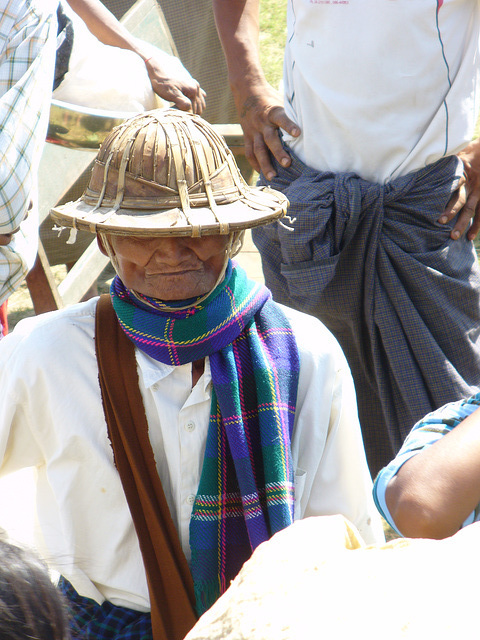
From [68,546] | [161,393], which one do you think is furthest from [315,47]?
[68,546]

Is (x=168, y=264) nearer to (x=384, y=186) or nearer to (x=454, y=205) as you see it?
(x=384, y=186)

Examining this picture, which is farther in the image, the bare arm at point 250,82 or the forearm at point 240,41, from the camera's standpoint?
the forearm at point 240,41

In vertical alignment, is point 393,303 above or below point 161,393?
below

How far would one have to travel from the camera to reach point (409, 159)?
246 centimetres

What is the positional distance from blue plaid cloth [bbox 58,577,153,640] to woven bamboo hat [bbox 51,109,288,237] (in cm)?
95

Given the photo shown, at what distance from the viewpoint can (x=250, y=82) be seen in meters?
2.86

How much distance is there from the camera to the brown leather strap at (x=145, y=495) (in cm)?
176

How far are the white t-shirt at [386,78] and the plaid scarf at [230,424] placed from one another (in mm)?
907

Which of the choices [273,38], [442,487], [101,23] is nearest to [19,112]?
[101,23]

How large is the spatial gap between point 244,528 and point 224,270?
678 mm

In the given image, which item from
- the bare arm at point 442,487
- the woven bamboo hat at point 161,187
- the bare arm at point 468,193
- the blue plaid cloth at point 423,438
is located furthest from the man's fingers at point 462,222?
the bare arm at point 442,487

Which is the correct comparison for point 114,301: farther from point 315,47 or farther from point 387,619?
point 387,619

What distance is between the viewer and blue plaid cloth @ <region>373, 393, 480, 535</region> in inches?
54.9

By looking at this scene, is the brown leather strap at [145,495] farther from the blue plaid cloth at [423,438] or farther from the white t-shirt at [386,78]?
the white t-shirt at [386,78]
